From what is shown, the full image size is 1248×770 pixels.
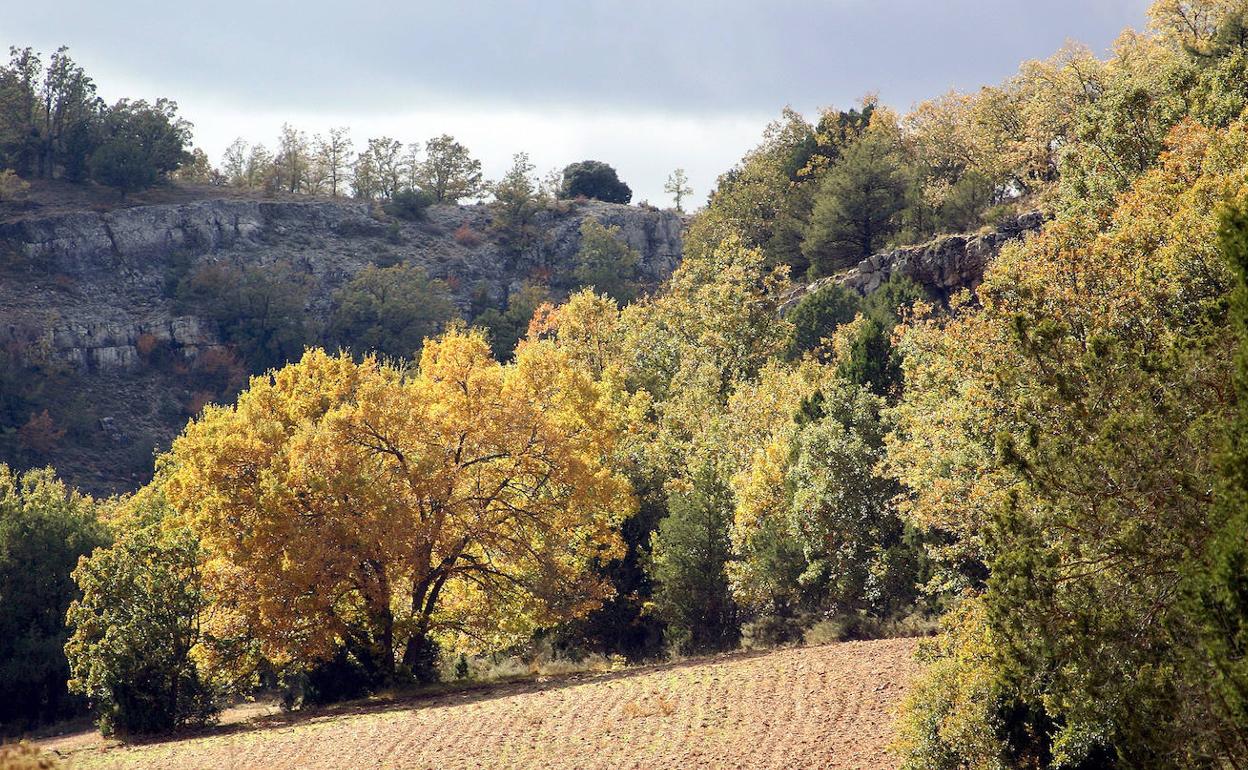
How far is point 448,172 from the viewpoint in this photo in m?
136

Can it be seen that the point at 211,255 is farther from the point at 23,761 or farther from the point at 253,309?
the point at 23,761

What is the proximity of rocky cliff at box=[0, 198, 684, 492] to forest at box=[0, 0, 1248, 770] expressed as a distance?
39034 millimetres

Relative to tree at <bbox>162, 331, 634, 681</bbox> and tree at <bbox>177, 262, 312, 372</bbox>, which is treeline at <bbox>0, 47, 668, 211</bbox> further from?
tree at <bbox>162, 331, 634, 681</bbox>

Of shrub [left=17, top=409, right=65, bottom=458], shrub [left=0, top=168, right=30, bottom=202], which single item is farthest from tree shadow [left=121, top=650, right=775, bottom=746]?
shrub [left=0, top=168, right=30, bottom=202]

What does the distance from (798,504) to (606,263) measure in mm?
82910

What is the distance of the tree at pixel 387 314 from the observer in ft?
324

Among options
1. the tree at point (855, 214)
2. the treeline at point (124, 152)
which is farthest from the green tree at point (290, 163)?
the tree at point (855, 214)

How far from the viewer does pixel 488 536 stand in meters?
32.4

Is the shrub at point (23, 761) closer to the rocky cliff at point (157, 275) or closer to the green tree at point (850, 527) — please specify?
the green tree at point (850, 527)

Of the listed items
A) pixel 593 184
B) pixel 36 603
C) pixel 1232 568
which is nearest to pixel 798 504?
pixel 1232 568

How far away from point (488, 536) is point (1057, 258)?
1713 centimetres

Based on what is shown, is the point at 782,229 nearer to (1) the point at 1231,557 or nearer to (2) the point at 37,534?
(2) the point at 37,534

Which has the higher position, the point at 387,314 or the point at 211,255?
the point at 211,255

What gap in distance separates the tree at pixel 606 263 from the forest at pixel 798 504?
152 feet
